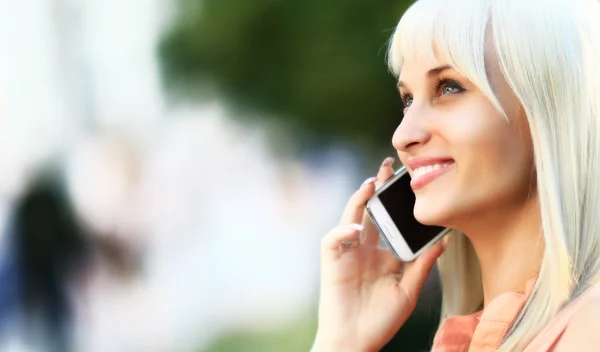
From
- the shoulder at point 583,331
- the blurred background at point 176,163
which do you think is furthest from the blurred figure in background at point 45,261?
the shoulder at point 583,331

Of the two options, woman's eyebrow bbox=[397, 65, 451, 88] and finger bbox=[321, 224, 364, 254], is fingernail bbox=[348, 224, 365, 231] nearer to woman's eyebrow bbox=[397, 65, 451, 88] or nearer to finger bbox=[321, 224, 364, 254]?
finger bbox=[321, 224, 364, 254]

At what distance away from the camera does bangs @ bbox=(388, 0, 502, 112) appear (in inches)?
25.3

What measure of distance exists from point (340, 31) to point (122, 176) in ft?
1.18

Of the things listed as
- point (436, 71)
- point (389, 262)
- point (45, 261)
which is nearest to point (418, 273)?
point (389, 262)

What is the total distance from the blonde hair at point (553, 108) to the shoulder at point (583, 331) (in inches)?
1.5

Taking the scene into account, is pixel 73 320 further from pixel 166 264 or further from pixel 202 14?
pixel 202 14

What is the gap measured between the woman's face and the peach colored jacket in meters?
0.09

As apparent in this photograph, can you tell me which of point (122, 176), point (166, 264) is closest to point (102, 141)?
point (122, 176)

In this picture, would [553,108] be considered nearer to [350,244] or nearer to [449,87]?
[449,87]

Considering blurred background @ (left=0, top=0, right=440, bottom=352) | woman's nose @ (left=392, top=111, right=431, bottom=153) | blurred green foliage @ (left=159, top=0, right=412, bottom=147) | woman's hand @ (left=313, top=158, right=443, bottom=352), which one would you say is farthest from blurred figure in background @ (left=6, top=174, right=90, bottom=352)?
woman's nose @ (left=392, top=111, right=431, bottom=153)

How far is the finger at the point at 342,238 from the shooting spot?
826 mm

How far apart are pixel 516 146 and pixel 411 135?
0.35 ft

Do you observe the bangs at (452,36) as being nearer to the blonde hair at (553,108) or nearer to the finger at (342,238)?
the blonde hair at (553,108)

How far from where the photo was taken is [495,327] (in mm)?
658
